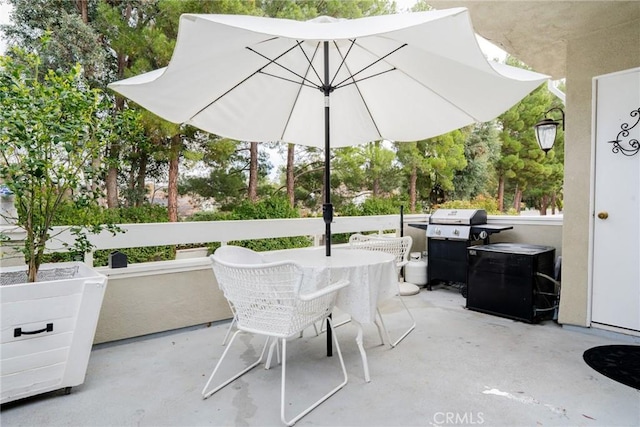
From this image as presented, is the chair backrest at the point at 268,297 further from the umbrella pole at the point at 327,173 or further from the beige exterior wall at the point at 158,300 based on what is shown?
the beige exterior wall at the point at 158,300

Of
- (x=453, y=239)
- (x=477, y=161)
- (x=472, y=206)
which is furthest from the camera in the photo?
(x=477, y=161)

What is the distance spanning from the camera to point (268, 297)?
1.98m

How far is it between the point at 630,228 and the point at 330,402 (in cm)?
283

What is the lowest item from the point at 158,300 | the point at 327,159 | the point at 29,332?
the point at 158,300

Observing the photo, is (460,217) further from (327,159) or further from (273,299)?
(273,299)

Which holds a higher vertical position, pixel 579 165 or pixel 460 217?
pixel 579 165

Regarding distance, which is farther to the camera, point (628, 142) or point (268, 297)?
point (628, 142)

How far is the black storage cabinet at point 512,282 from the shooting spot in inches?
138

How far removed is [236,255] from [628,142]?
10.7 ft

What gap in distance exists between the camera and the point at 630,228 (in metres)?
3.03

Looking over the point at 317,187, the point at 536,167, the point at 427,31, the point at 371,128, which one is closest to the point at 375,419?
the point at 427,31

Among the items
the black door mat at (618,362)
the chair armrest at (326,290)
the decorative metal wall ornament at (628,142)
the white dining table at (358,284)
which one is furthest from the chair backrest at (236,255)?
the decorative metal wall ornament at (628,142)

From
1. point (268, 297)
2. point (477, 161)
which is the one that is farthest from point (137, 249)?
point (477, 161)

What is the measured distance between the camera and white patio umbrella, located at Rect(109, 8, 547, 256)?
1863 mm
